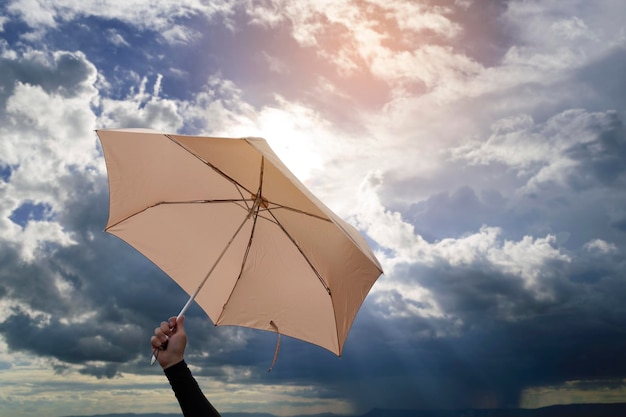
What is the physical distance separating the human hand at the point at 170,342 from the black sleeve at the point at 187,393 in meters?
0.05

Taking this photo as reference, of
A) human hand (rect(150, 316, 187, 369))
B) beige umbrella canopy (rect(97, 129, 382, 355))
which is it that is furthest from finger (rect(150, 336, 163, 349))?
beige umbrella canopy (rect(97, 129, 382, 355))

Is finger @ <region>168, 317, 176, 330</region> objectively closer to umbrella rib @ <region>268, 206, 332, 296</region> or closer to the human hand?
the human hand

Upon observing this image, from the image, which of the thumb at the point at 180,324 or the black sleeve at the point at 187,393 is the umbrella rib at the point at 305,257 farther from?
the black sleeve at the point at 187,393

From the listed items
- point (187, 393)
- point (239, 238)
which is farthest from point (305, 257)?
point (187, 393)

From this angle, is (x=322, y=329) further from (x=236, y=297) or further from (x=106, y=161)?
(x=106, y=161)

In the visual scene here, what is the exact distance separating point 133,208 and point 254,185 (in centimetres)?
204

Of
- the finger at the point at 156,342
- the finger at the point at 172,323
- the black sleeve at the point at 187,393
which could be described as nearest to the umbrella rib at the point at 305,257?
the finger at the point at 172,323

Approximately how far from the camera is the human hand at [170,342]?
3.38m

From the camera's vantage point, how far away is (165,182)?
755cm

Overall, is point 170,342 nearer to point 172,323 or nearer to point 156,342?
point 156,342

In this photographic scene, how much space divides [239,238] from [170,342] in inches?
174

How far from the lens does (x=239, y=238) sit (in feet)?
25.8

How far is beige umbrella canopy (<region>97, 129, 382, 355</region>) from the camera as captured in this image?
7095 mm

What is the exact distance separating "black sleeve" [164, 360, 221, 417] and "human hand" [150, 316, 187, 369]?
0.18 ft
